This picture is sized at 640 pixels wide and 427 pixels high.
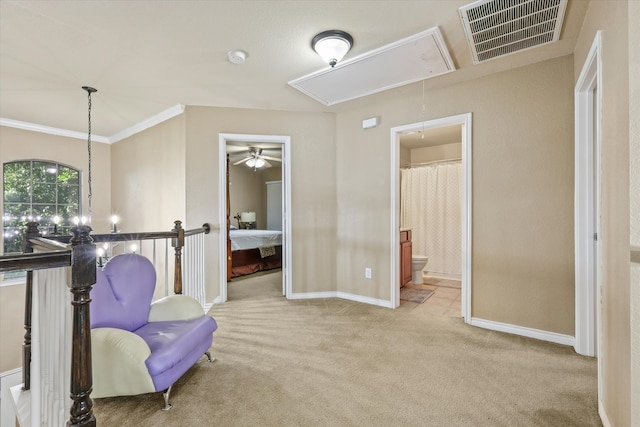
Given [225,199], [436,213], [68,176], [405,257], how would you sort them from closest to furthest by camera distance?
[225,199], [405,257], [68,176], [436,213]

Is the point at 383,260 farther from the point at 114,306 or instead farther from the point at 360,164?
the point at 114,306

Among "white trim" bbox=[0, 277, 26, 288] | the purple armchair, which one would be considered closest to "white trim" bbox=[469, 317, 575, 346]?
the purple armchair

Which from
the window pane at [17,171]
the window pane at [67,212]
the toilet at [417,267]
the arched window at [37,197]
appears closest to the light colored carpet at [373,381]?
the toilet at [417,267]

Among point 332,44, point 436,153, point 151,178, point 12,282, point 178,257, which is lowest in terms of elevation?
point 12,282

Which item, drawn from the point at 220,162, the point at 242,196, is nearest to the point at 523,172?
the point at 220,162

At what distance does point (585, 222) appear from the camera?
2.37m

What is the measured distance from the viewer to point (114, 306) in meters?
1.92

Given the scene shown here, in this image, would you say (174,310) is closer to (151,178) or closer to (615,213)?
(615,213)

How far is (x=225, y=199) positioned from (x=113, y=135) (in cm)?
312

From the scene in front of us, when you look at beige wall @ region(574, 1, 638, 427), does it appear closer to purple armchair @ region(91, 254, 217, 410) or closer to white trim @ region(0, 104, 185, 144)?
purple armchair @ region(91, 254, 217, 410)

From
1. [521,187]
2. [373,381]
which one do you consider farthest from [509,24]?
[373,381]

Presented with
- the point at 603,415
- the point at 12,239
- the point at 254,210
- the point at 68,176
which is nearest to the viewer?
the point at 603,415

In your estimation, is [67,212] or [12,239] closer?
[12,239]

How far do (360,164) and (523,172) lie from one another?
1770mm
